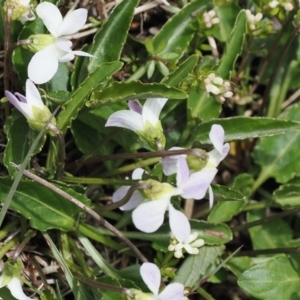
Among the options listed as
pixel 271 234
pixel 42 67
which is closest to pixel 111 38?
pixel 42 67

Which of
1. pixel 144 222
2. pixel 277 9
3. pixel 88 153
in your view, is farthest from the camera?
pixel 277 9

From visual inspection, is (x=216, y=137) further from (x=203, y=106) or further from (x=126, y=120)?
(x=203, y=106)

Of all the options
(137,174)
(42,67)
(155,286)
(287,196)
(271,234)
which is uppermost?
(42,67)

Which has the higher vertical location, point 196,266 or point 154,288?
point 154,288

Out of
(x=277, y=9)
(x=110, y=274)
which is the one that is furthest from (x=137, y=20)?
(x=110, y=274)

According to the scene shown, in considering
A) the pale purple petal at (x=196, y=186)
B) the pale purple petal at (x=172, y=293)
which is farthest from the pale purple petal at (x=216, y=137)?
the pale purple petal at (x=172, y=293)

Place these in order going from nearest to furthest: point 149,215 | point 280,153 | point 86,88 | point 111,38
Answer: point 149,215 → point 86,88 → point 111,38 → point 280,153

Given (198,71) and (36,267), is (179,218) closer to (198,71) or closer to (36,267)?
(198,71)
